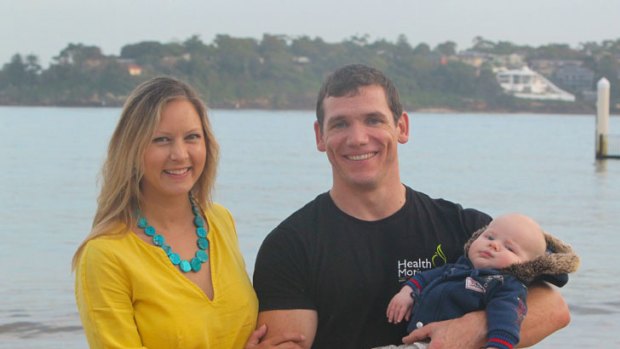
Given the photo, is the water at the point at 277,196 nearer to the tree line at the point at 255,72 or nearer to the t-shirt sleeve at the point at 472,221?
the t-shirt sleeve at the point at 472,221

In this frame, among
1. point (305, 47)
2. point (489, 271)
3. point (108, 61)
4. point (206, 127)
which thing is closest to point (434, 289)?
point (489, 271)

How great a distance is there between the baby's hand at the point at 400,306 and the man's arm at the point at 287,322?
0.31 meters

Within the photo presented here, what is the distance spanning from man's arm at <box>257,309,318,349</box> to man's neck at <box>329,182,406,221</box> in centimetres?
44

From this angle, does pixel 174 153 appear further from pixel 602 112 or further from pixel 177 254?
pixel 602 112

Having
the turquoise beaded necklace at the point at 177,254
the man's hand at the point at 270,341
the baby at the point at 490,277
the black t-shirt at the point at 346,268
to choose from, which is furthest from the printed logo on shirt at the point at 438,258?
the turquoise beaded necklace at the point at 177,254

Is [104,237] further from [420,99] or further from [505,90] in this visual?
[505,90]

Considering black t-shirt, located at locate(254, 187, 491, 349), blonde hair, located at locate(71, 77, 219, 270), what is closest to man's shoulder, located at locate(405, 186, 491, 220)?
black t-shirt, located at locate(254, 187, 491, 349)

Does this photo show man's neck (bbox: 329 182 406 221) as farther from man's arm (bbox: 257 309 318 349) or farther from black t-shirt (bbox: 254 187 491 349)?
man's arm (bbox: 257 309 318 349)

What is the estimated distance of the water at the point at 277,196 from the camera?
484 inches

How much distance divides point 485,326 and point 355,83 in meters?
1.05

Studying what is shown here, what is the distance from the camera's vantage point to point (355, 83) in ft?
13.8

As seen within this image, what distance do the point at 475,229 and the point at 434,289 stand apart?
41 cm

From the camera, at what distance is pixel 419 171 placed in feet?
137

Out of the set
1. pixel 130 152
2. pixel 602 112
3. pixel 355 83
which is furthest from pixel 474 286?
pixel 602 112
